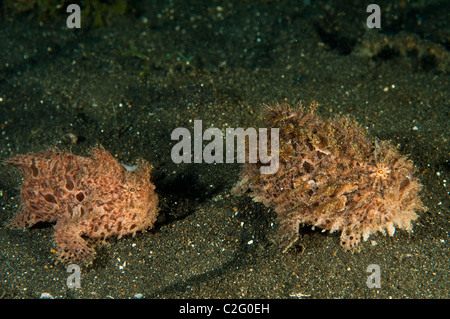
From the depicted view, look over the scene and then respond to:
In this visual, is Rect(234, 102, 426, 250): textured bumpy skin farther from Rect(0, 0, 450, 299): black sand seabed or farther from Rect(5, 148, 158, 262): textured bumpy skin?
Rect(5, 148, 158, 262): textured bumpy skin

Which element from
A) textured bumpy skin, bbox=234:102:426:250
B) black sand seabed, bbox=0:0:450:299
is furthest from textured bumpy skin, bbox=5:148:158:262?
textured bumpy skin, bbox=234:102:426:250

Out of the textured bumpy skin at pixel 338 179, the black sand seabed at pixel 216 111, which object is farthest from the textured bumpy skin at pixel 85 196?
the textured bumpy skin at pixel 338 179

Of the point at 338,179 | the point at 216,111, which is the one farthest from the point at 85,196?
the point at 338,179

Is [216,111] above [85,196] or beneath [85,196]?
above

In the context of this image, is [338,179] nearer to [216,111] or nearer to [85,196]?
[216,111]

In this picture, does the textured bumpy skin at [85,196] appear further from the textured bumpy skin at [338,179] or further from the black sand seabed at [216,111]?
the textured bumpy skin at [338,179]
